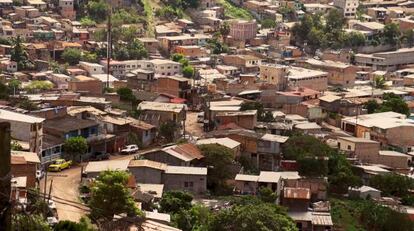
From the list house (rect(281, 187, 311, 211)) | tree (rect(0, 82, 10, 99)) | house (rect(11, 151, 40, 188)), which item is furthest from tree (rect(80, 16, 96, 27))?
house (rect(11, 151, 40, 188))

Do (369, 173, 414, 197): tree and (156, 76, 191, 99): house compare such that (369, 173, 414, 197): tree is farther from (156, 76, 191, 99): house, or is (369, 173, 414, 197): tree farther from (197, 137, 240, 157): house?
(156, 76, 191, 99): house

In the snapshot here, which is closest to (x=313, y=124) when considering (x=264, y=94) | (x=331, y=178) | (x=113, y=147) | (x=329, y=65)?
(x=264, y=94)

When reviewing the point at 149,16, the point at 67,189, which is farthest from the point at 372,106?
the point at 149,16

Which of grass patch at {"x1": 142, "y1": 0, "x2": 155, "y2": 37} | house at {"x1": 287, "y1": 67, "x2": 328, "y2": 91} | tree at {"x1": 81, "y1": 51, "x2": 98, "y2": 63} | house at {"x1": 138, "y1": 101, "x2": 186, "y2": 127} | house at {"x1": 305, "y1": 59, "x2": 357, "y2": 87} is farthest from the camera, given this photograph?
grass patch at {"x1": 142, "y1": 0, "x2": 155, "y2": 37}

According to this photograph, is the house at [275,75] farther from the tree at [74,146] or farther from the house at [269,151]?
the tree at [74,146]

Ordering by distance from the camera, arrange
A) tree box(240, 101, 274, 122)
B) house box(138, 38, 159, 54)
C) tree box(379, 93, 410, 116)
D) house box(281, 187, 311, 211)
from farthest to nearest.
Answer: house box(138, 38, 159, 54) → tree box(379, 93, 410, 116) → tree box(240, 101, 274, 122) → house box(281, 187, 311, 211)

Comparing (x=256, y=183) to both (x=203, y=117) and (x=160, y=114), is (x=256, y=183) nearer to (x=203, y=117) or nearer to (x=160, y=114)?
(x=160, y=114)

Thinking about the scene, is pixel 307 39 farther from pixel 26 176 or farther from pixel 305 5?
pixel 26 176
